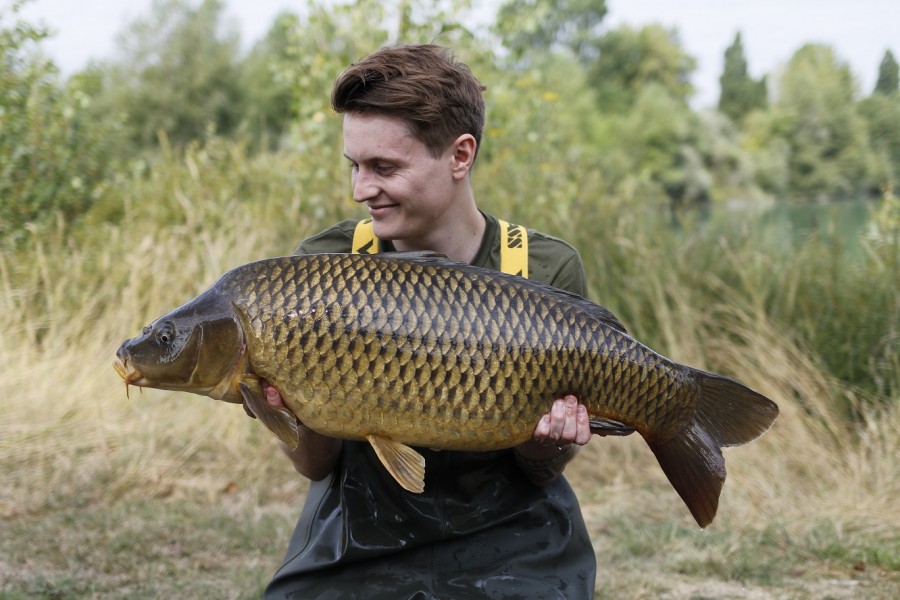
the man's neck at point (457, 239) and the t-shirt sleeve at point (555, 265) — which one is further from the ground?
the man's neck at point (457, 239)

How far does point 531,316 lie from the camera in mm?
1654

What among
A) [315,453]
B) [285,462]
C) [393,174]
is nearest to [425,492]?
[315,453]

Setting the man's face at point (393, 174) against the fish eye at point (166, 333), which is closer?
the fish eye at point (166, 333)

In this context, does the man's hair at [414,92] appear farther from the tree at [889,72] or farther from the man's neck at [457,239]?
the tree at [889,72]

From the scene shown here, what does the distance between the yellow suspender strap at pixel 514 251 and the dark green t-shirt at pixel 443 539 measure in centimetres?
39

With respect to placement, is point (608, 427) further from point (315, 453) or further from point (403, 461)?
point (315, 453)

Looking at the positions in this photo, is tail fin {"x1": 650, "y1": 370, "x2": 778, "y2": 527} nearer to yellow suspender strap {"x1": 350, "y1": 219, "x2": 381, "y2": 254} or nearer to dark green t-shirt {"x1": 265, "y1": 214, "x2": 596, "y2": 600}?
dark green t-shirt {"x1": 265, "y1": 214, "x2": 596, "y2": 600}

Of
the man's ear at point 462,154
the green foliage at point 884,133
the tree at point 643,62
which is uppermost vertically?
the tree at point 643,62

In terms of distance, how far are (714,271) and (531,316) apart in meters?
3.58

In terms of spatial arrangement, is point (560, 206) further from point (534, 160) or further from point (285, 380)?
point (285, 380)

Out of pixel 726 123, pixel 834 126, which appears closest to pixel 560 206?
pixel 834 126

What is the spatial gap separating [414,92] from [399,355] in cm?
56

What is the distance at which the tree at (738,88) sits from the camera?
51656 millimetres

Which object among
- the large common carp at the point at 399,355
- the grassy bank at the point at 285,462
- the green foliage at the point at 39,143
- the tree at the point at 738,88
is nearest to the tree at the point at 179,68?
the green foliage at the point at 39,143
